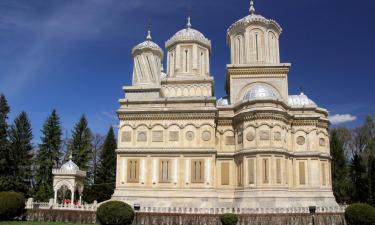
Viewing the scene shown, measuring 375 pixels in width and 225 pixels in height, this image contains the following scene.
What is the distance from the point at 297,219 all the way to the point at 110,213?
9.37 metres

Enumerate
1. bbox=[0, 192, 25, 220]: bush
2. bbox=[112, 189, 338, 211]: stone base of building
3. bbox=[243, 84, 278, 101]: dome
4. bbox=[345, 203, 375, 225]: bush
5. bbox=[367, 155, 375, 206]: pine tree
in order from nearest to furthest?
1. bbox=[345, 203, 375, 225]: bush
2. bbox=[0, 192, 25, 220]: bush
3. bbox=[112, 189, 338, 211]: stone base of building
4. bbox=[243, 84, 278, 101]: dome
5. bbox=[367, 155, 375, 206]: pine tree

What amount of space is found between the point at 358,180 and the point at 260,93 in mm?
13710

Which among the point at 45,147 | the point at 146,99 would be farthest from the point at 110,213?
the point at 45,147

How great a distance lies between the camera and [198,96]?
26031 mm

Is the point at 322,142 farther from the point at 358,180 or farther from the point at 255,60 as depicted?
the point at 358,180

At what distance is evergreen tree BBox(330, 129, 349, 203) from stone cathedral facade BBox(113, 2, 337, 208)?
27.0 feet

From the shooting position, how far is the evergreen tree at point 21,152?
3117 centimetres

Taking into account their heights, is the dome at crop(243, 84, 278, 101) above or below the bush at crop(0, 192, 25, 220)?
above

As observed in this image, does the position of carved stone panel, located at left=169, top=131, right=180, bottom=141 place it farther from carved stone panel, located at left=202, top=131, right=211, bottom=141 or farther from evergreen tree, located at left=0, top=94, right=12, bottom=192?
evergreen tree, located at left=0, top=94, right=12, bottom=192

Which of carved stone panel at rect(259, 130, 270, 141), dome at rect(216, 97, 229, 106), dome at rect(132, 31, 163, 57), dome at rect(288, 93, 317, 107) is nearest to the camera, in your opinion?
carved stone panel at rect(259, 130, 270, 141)

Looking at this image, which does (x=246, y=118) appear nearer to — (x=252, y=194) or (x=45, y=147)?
(x=252, y=194)

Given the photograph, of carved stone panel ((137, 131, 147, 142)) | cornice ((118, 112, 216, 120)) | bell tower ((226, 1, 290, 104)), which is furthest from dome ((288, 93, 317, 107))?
carved stone panel ((137, 131, 147, 142))

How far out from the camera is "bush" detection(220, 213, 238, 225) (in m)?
17.5

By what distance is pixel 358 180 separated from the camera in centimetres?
3169
